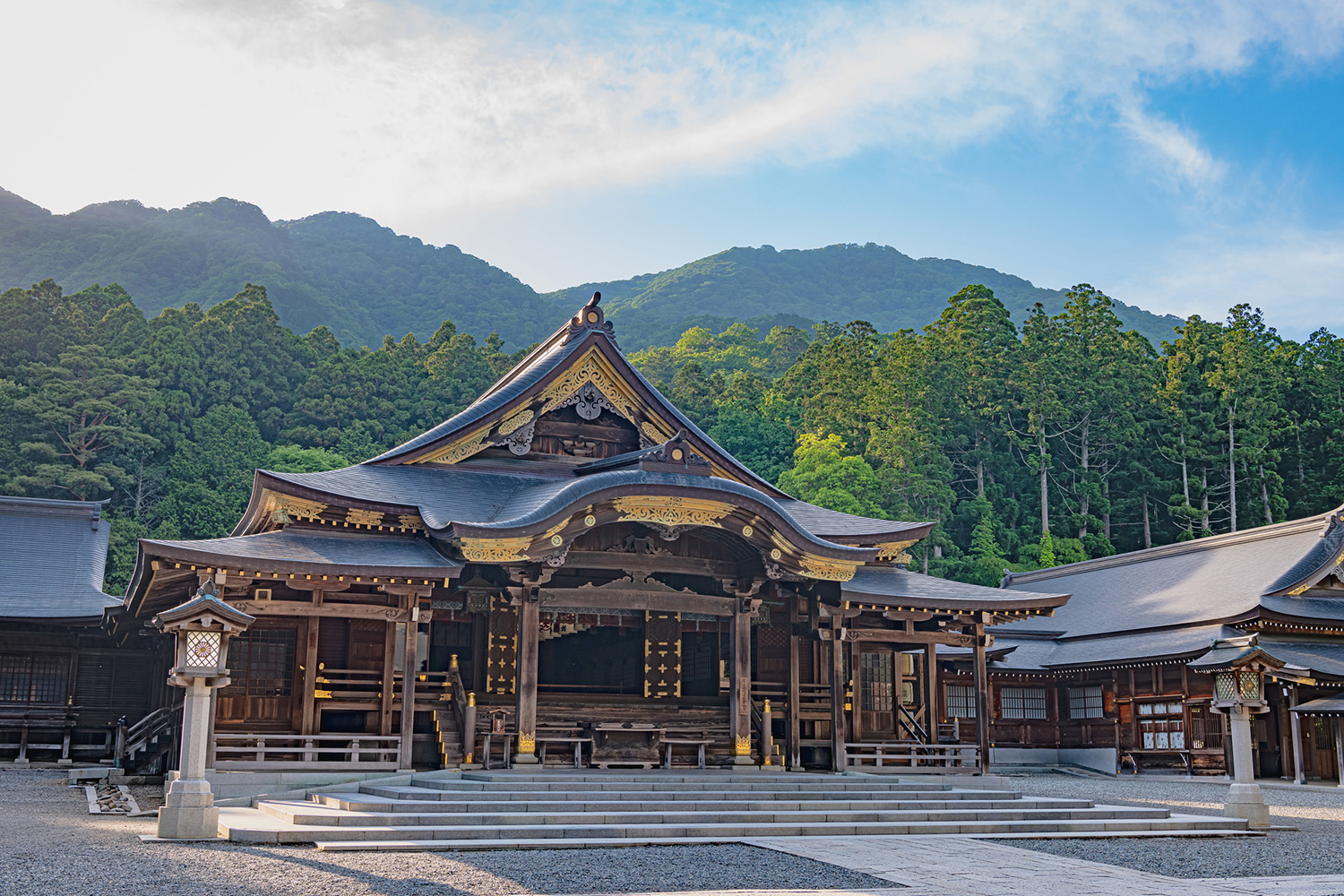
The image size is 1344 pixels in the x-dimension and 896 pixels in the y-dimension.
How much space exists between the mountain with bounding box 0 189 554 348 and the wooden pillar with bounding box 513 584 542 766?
70.5 m

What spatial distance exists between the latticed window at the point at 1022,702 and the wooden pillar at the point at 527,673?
18832 mm

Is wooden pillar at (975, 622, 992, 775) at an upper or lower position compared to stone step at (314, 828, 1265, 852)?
upper

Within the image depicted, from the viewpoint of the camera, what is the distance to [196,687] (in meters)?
12.3

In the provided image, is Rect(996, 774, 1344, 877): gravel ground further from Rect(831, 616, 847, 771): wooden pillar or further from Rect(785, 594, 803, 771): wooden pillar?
Rect(785, 594, 803, 771): wooden pillar

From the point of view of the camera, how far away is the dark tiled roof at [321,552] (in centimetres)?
1563

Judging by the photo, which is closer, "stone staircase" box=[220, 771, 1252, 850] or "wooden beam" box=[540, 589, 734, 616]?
"stone staircase" box=[220, 771, 1252, 850]

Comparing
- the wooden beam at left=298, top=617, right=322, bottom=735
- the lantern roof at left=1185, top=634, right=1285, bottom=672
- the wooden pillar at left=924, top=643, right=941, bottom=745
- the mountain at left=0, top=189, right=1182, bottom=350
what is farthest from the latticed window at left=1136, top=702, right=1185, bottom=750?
the mountain at left=0, top=189, right=1182, bottom=350

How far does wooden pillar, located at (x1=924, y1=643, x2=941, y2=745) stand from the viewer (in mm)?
21391

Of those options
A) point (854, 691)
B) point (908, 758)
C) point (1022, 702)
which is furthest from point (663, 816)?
point (1022, 702)

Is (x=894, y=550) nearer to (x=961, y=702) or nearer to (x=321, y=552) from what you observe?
(x=321, y=552)

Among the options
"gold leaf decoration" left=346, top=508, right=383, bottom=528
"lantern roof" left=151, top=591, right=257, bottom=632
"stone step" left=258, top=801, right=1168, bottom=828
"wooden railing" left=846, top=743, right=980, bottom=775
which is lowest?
"stone step" left=258, top=801, right=1168, bottom=828

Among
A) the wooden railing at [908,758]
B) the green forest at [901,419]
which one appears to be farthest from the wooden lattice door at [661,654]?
the green forest at [901,419]

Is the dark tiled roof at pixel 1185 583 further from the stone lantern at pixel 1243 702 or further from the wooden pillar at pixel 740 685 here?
the wooden pillar at pixel 740 685

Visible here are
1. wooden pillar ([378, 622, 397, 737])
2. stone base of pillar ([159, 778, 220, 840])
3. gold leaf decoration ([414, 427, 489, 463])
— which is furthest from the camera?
gold leaf decoration ([414, 427, 489, 463])
